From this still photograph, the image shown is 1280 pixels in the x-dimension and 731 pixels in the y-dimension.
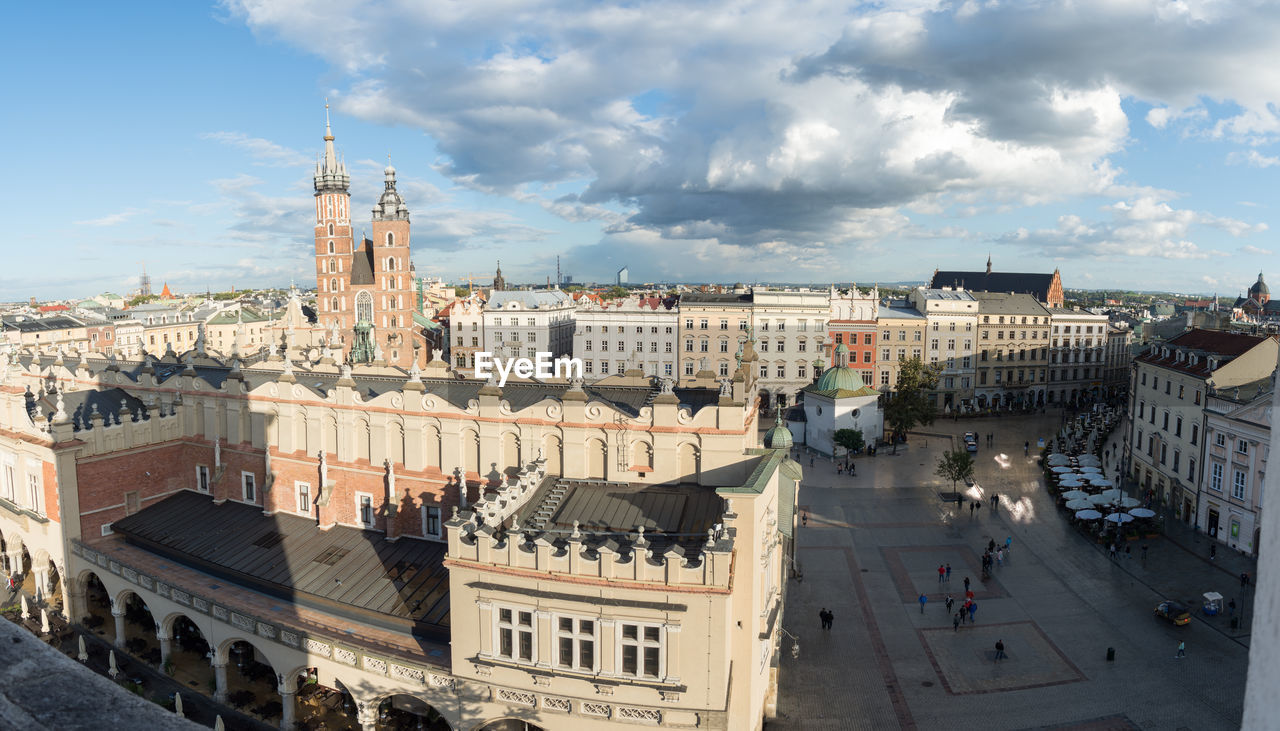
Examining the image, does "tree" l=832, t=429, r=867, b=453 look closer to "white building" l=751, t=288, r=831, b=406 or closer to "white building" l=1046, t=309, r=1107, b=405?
"white building" l=751, t=288, r=831, b=406

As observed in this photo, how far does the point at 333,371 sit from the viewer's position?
4766 centimetres

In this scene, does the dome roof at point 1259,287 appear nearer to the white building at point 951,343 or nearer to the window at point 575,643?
the white building at point 951,343

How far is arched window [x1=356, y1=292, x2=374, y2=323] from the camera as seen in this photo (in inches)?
4651

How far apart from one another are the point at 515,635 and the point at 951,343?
9555 centimetres

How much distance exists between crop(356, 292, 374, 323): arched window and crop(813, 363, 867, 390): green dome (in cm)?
7167

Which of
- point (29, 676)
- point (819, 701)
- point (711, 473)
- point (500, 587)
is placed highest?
point (29, 676)

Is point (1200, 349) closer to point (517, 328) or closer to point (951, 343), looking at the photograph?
point (951, 343)

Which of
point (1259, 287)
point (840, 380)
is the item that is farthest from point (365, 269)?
point (1259, 287)

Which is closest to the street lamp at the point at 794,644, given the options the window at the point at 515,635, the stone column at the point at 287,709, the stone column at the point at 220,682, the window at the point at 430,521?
the window at the point at 515,635

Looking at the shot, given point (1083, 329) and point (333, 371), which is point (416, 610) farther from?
point (1083, 329)

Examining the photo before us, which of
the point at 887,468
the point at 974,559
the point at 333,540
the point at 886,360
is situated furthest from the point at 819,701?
the point at 886,360

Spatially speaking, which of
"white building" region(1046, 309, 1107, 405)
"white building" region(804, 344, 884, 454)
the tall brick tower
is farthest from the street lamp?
"white building" region(1046, 309, 1107, 405)

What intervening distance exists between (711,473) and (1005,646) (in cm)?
2029

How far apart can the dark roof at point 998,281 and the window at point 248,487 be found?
147 meters
